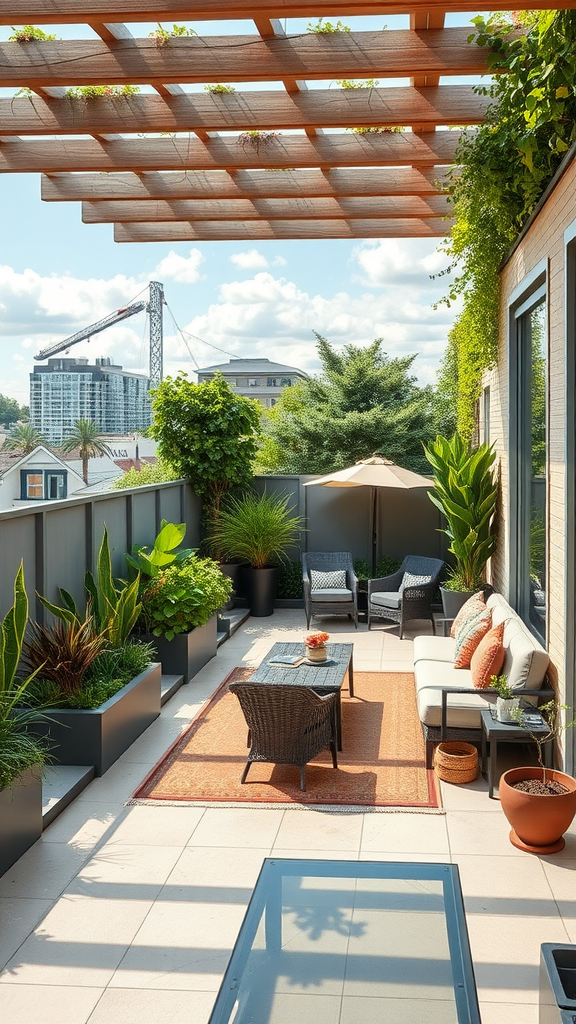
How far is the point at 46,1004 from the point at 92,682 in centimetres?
281

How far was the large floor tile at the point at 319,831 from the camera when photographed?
4.48 m

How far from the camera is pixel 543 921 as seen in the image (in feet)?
12.1

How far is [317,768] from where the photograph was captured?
5.64 meters

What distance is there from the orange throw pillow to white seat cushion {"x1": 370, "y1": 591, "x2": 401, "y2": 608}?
4.00 metres

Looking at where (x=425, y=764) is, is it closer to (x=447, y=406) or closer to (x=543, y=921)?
(x=543, y=921)

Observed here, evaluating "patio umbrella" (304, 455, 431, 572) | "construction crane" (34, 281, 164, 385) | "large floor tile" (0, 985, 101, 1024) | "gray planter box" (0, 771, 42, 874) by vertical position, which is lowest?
"large floor tile" (0, 985, 101, 1024)

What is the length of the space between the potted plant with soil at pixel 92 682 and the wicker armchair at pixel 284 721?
36.2 inches

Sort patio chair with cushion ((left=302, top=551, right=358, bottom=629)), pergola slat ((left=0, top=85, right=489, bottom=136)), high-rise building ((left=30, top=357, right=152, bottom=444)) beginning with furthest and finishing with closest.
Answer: high-rise building ((left=30, top=357, right=152, bottom=444)) < patio chair with cushion ((left=302, top=551, right=358, bottom=629)) < pergola slat ((left=0, top=85, right=489, bottom=136))

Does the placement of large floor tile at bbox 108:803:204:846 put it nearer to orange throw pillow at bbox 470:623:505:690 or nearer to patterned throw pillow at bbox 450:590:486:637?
orange throw pillow at bbox 470:623:505:690

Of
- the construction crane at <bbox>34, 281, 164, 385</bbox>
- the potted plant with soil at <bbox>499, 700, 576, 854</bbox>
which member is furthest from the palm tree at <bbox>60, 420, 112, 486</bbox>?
the potted plant with soil at <bbox>499, 700, 576, 854</bbox>

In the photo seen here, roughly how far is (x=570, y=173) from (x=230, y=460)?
22.1 feet

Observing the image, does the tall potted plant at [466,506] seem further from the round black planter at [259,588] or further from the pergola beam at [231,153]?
the pergola beam at [231,153]

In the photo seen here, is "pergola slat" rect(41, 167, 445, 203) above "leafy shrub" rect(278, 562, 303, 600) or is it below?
above

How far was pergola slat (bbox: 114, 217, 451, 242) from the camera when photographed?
7.89 m
